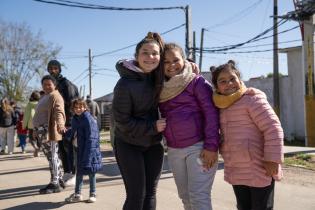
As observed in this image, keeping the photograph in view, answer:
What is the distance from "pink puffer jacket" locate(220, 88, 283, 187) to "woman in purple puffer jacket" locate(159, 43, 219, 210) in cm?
14

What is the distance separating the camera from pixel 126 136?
11.5 ft

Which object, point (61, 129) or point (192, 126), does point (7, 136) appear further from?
point (192, 126)

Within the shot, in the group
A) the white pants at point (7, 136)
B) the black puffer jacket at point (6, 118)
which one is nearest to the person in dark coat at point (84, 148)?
the black puffer jacket at point (6, 118)

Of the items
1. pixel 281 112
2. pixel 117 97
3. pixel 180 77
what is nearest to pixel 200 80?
pixel 180 77

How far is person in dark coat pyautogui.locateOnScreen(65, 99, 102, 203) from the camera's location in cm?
604

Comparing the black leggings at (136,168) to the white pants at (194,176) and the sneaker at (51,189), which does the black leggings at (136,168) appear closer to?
the white pants at (194,176)

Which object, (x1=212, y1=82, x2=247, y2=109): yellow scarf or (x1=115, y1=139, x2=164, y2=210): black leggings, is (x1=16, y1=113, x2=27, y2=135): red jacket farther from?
(x1=212, y1=82, x2=247, y2=109): yellow scarf

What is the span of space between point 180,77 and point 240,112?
52 cm

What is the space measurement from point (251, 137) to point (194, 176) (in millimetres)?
519

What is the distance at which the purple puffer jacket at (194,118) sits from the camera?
3383 mm

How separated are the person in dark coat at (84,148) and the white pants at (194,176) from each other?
2.74m

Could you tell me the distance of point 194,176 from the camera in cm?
340

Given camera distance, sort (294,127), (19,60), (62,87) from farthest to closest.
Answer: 1. (19,60)
2. (294,127)
3. (62,87)

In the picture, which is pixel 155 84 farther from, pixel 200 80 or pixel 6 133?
pixel 6 133
